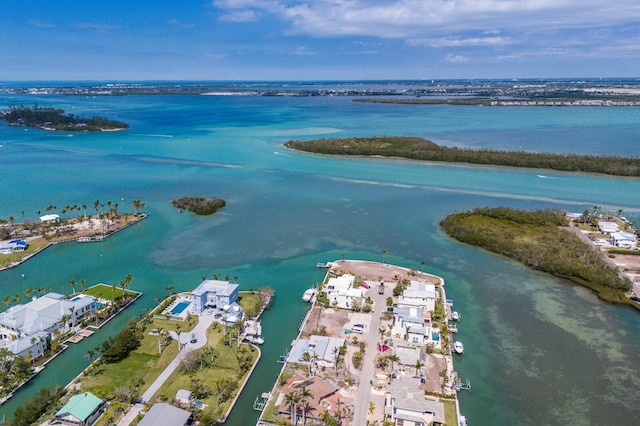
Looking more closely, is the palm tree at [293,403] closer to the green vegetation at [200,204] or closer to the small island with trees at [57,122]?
the green vegetation at [200,204]

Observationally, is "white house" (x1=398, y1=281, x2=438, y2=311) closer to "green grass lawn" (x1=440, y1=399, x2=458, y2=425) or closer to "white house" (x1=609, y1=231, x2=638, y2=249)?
"green grass lawn" (x1=440, y1=399, x2=458, y2=425)

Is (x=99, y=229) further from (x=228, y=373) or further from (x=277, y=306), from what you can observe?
(x=228, y=373)

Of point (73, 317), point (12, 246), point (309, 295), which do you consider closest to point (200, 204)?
point (12, 246)

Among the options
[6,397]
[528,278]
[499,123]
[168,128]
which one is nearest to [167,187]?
[6,397]

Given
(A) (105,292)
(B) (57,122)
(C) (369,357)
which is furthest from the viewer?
(B) (57,122)

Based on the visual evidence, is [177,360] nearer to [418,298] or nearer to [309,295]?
[309,295]

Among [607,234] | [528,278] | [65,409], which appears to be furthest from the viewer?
Answer: [607,234]
